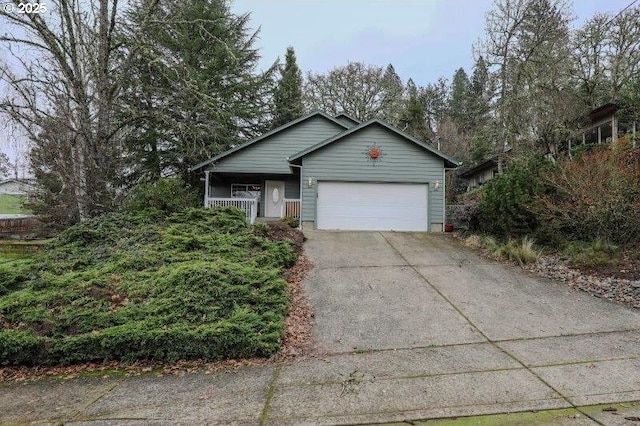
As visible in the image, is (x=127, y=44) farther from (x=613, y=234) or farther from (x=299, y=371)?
(x=613, y=234)

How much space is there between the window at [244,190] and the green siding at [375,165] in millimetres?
5026

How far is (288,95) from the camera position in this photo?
24047 millimetres

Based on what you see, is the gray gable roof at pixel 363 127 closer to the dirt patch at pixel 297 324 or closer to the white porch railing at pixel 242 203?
the white porch railing at pixel 242 203

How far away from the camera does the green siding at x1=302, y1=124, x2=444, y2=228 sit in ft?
43.9

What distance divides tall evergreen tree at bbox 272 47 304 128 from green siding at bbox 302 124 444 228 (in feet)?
36.1

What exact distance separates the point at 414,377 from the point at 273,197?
1418 cm

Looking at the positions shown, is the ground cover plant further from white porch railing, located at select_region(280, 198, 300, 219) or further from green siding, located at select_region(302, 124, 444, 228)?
white porch railing, located at select_region(280, 198, 300, 219)

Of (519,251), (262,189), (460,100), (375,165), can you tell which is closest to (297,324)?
(519,251)

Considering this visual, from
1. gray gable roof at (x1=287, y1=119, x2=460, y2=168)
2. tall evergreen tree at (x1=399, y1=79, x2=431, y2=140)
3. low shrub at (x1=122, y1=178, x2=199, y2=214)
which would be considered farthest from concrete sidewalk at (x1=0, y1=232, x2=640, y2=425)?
tall evergreen tree at (x1=399, y1=79, x2=431, y2=140)

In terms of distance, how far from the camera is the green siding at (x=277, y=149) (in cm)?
1603

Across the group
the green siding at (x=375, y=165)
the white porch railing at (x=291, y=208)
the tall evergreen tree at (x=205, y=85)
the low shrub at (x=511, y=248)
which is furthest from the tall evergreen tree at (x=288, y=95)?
the low shrub at (x=511, y=248)

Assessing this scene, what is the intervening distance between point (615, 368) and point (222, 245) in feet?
21.4

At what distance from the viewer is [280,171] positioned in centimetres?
1617

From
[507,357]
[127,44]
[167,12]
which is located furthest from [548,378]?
[167,12]
